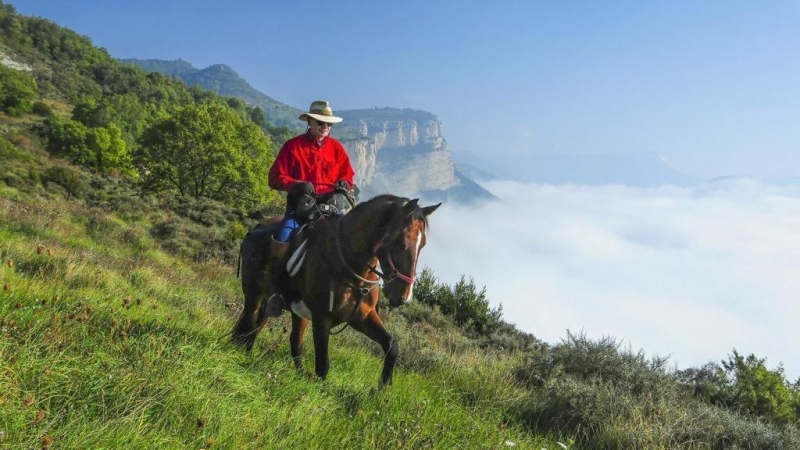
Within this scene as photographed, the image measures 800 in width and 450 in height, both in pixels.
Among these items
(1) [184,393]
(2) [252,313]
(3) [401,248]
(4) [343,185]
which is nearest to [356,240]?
(3) [401,248]

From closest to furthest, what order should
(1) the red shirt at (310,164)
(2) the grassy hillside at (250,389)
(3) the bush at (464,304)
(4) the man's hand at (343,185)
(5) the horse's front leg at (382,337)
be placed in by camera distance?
(2) the grassy hillside at (250,389) → (5) the horse's front leg at (382,337) → (4) the man's hand at (343,185) → (1) the red shirt at (310,164) → (3) the bush at (464,304)

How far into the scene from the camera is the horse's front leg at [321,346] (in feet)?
15.5

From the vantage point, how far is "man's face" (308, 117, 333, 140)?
5766mm

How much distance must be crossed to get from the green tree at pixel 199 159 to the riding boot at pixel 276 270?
3128 centimetres

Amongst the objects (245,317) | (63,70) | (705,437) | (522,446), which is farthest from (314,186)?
(63,70)

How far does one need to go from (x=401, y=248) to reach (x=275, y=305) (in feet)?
6.17

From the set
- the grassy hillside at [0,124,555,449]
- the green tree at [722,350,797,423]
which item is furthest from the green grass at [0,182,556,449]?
the green tree at [722,350,797,423]

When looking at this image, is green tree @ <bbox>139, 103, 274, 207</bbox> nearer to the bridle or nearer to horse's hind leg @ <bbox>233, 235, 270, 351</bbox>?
horse's hind leg @ <bbox>233, 235, 270, 351</bbox>

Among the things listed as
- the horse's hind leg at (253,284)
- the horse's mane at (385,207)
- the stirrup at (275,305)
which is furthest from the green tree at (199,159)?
the horse's mane at (385,207)

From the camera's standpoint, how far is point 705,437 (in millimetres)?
5293

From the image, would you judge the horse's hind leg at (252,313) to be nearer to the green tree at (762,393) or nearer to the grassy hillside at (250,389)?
the grassy hillside at (250,389)

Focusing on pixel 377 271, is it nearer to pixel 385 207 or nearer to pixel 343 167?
pixel 385 207

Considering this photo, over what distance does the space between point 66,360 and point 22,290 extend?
222 cm

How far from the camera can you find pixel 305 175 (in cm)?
577
